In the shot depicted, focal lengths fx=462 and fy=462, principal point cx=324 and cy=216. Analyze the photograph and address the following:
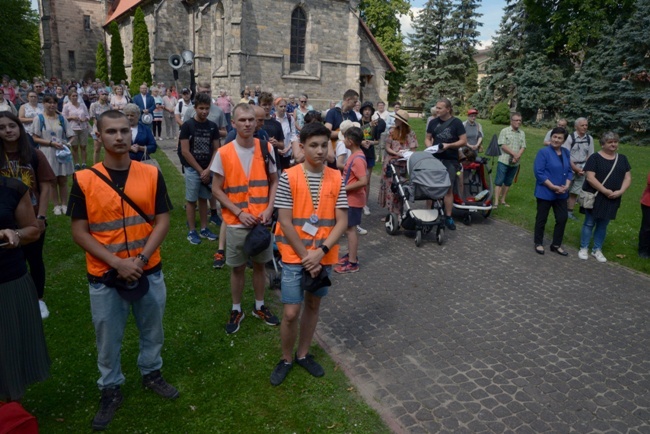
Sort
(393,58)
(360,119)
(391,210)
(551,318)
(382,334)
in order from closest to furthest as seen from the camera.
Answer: (382,334)
(551,318)
(391,210)
(360,119)
(393,58)

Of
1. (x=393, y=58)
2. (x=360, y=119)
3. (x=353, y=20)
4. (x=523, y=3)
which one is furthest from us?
(x=393, y=58)

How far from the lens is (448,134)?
884 cm

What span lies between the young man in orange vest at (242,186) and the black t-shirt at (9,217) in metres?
1.83

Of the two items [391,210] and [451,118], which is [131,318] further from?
A: [451,118]

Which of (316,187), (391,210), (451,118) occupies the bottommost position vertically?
(391,210)

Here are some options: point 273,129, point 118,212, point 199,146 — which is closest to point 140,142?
point 199,146

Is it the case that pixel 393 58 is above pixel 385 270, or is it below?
above

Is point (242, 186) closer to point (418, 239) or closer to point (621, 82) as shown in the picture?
→ point (418, 239)

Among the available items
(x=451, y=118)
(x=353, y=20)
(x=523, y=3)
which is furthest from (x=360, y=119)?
(x=523, y=3)

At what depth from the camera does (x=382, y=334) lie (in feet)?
16.5

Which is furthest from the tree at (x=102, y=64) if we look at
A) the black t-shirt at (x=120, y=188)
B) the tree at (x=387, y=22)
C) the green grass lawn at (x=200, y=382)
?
the black t-shirt at (x=120, y=188)

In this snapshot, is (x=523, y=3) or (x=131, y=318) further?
(x=523, y=3)

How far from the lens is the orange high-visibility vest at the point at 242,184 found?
4.74 metres

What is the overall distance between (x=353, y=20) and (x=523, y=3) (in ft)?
43.9
